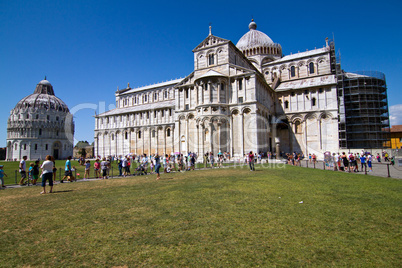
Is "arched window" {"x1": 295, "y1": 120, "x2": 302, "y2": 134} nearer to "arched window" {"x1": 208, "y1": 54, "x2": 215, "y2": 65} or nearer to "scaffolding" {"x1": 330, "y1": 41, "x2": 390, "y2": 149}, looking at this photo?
"scaffolding" {"x1": 330, "y1": 41, "x2": 390, "y2": 149}

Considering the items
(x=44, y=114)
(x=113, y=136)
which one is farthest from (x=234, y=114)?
(x=44, y=114)

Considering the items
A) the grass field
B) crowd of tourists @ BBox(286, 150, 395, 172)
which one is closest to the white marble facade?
crowd of tourists @ BBox(286, 150, 395, 172)

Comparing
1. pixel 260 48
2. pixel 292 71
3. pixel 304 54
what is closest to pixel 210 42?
pixel 260 48

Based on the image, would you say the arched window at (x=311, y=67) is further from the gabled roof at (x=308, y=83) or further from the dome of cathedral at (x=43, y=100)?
the dome of cathedral at (x=43, y=100)

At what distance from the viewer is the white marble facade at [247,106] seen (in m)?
31.6

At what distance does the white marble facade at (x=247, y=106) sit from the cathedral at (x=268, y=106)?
141 mm

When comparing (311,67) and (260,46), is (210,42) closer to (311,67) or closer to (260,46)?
(260,46)

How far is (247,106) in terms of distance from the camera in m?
31.2

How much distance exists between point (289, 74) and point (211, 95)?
71.2 ft

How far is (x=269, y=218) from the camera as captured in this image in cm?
601

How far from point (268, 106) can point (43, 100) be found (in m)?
82.9

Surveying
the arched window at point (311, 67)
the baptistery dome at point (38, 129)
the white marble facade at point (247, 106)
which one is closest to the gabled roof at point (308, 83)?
the white marble facade at point (247, 106)

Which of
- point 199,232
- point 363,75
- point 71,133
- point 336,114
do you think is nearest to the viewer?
point 199,232

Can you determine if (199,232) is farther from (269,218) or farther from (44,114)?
(44,114)
